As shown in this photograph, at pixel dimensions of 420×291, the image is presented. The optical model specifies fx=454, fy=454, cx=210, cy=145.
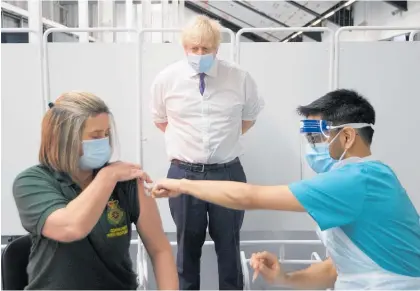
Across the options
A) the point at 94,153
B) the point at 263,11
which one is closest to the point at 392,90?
the point at 94,153

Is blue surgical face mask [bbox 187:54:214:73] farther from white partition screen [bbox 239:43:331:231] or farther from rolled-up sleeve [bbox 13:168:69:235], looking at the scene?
rolled-up sleeve [bbox 13:168:69:235]

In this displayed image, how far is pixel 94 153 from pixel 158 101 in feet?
3.27

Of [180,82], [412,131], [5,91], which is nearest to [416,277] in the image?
[180,82]

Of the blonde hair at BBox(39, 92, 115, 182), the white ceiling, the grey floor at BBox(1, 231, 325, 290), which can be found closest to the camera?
the blonde hair at BBox(39, 92, 115, 182)

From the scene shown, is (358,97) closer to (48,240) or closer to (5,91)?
(48,240)

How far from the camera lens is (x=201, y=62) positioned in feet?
7.07

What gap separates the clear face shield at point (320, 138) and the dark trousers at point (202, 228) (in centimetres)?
Answer: 70

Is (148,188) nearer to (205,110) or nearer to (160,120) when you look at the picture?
(205,110)

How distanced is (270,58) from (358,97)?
1.33 meters

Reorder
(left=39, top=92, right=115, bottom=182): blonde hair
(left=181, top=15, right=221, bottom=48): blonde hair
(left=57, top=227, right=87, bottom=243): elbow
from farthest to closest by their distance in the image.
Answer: (left=181, top=15, right=221, bottom=48): blonde hair < (left=39, top=92, right=115, bottom=182): blonde hair < (left=57, top=227, right=87, bottom=243): elbow

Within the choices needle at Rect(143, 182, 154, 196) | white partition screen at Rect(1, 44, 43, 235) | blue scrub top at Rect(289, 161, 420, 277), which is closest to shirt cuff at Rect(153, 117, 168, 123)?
white partition screen at Rect(1, 44, 43, 235)

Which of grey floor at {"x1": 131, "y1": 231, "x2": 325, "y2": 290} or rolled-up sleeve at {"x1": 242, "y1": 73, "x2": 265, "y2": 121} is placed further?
grey floor at {"x1": 131, "y1": 231, "x2": 325, "y2": 290}

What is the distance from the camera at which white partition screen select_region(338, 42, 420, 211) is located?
271cm

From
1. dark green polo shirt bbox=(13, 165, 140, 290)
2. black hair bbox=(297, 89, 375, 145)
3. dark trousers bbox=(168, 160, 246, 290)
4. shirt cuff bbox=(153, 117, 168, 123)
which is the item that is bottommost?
dark trousers bbox=(168, 160, 246, 290)
